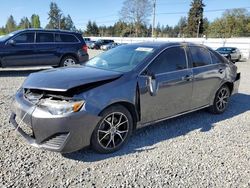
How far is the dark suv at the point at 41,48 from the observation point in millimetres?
9633

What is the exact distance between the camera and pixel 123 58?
455 centimetres

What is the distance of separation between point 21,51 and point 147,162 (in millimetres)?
7922

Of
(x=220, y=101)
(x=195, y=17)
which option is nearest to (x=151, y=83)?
(x=220, y=101)

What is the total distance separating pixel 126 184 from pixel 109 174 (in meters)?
0.28

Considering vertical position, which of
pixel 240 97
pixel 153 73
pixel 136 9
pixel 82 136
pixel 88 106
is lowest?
pixel 240 97

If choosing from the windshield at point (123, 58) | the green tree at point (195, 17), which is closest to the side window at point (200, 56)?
the windshield at point (123, 58)

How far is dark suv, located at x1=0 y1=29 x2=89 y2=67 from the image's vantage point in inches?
379

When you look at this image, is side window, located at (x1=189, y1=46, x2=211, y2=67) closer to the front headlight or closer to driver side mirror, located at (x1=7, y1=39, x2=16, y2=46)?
the front headlight

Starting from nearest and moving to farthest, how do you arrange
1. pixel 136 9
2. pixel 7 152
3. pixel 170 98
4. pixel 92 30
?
1. pixel 7 152
2. pixel 170 98
3. pixel 136 9
4. pixel 92 30

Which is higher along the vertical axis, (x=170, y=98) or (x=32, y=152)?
(x=170, y=98)

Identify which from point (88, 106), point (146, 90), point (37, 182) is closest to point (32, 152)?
point (37, 182)

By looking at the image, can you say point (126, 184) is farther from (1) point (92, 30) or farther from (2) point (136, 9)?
Answer: (1) point (92, 30)

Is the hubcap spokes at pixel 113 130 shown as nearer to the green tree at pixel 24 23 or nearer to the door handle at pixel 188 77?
the door handle at pixel 188 77

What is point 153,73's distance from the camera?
415 cm
